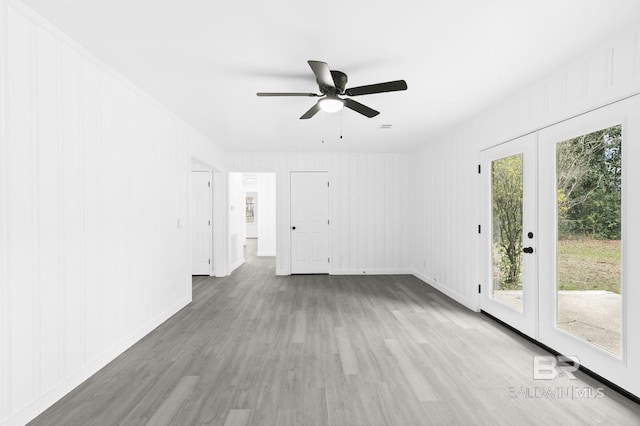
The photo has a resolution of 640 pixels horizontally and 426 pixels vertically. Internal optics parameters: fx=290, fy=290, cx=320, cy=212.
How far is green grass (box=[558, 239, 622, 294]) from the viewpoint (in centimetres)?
215

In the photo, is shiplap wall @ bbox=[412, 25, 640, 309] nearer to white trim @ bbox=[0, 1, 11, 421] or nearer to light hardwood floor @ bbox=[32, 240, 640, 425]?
Result: light hardwood floor @ bbox=[32, 240, 640, 425]

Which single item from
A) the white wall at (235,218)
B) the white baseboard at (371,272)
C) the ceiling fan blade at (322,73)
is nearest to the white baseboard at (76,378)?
the ceiling fan blade at (322,73)

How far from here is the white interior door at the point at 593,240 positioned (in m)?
2.01

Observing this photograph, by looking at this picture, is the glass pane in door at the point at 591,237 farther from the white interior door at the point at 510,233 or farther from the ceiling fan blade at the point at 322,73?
the ceiling fan blade at the point at 322,73

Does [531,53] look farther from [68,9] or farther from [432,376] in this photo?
[68,9]

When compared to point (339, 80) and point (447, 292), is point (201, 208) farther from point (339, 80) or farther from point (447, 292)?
point (447, 292)

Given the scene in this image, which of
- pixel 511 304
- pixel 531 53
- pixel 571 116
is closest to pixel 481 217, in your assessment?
pixel 511 304

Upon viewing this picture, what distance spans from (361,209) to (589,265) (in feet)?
13.3

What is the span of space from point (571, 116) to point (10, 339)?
4.28 meters

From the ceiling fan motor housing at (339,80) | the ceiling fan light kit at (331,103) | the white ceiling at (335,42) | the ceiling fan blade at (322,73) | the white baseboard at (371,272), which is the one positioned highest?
the white ceiling at (335,42)

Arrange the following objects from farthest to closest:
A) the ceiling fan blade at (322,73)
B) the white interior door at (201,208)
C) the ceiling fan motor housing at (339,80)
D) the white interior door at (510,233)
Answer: the white interior door at (201,208), the white interior door at (510,233), the ceiling fan motor housing at (339,80), the ceiling fan blade at (322,73)

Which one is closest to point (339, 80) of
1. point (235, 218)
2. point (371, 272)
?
point (371, 272)

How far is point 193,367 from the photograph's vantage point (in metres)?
2.46

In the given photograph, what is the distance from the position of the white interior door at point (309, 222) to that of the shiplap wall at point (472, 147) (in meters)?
1.88
